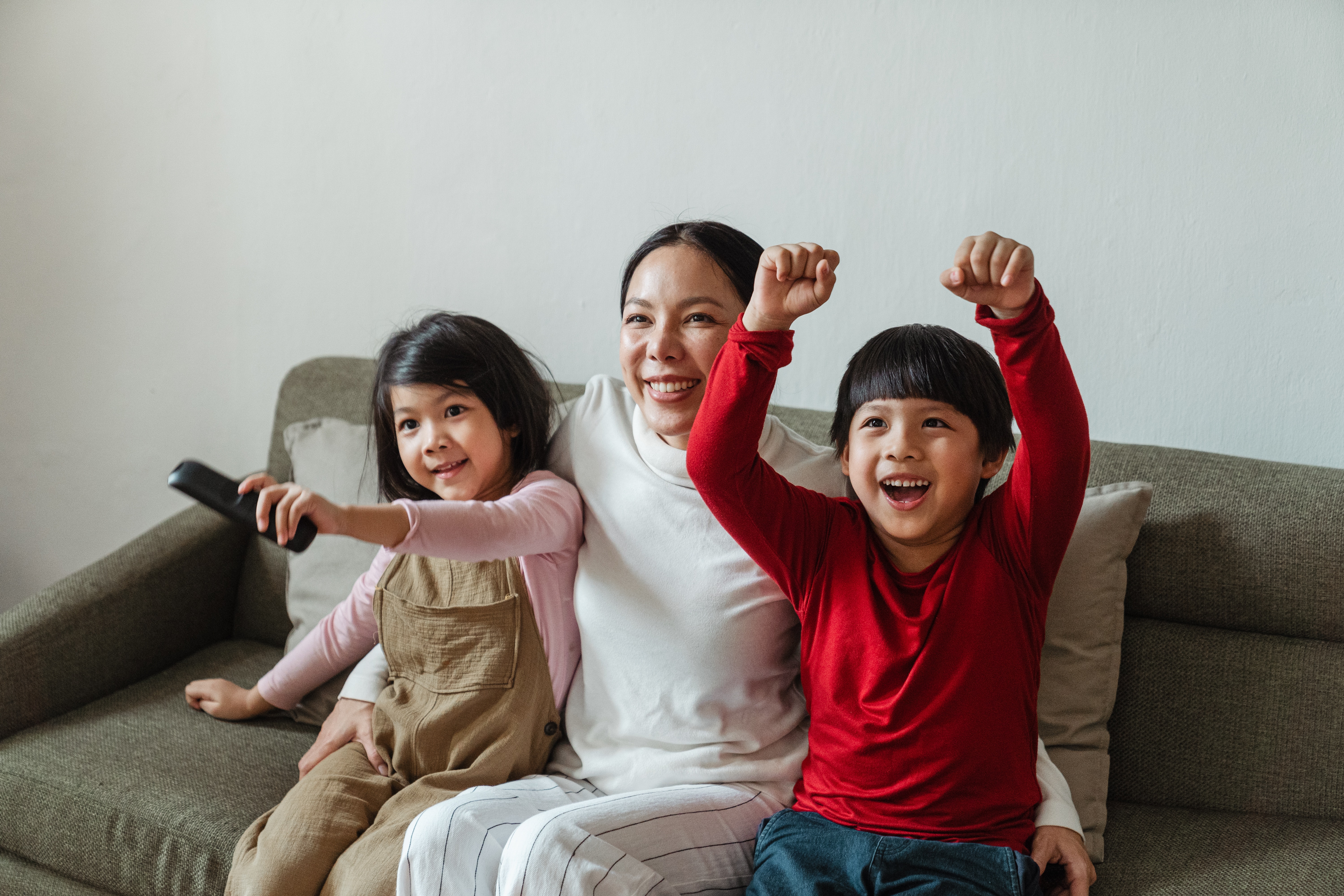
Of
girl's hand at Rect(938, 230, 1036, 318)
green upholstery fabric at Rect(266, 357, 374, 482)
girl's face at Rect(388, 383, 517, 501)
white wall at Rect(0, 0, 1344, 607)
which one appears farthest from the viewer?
green upholstery fabric at Rect(266, 357, 374, 482)

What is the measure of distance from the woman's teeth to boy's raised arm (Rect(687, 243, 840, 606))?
5 cm

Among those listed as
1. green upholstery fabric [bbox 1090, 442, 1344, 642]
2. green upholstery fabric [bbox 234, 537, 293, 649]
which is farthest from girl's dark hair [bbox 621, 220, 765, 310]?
green upholstery fabric [bbox 234, 537, 293, 649]

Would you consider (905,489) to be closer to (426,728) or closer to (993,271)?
(993,271)

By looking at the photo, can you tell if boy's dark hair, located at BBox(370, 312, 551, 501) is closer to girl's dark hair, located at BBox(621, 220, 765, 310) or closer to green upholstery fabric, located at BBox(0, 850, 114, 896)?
girl's dark hair, located at BBox(621, 220, 765, 310)

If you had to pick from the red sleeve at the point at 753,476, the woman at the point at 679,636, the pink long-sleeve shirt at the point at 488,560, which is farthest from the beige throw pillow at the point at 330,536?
the red sleeve at the point at 753,476

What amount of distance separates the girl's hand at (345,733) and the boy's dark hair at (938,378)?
2.55 ft

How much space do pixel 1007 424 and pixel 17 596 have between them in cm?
256

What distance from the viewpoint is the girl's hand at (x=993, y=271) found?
0.92 meters

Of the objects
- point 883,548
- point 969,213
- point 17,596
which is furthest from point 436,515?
point 17,596

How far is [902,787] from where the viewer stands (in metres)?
1.09

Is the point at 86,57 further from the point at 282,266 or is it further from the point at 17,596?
the point at 17,596

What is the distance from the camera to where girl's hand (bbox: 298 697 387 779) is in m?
1.39

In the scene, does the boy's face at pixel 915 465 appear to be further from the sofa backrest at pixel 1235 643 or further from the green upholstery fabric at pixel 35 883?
the green upholstery fabric at pixel 35 883

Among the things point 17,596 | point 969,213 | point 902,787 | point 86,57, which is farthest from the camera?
point 17,596
